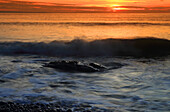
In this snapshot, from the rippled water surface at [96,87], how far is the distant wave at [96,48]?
19.1 ft

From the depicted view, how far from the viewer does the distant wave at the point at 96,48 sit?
15564 millimetres

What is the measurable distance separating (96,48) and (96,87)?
9687 millimetres

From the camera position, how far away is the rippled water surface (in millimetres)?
5695

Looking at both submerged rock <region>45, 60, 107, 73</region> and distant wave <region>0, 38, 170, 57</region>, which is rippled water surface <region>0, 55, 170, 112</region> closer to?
submerged rock <region>45, 60, 107, 73</region>

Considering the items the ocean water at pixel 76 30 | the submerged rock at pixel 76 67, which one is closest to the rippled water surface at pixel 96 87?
the submerged rock at pixel 76 67

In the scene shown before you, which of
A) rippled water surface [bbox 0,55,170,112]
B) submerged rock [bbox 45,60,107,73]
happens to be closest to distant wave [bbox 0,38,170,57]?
submerged rock [bbox 45,60,107,73]

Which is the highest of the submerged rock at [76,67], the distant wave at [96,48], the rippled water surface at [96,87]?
the distant wave at [96,48]

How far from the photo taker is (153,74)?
8.77 m

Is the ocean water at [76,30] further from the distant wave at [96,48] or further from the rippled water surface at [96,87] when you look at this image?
the rippled water surface at [96,87]

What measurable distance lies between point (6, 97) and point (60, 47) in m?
11.1

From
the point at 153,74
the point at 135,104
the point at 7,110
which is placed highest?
the point at 153,74

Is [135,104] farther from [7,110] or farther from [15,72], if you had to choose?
[15,72]

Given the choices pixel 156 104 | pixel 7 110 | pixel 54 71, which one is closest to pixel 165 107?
pixel 156 104

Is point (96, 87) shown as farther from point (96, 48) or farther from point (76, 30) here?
point (76, 30)
